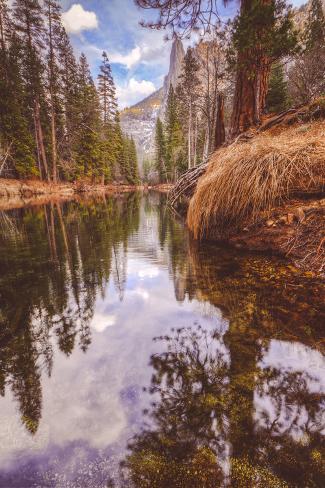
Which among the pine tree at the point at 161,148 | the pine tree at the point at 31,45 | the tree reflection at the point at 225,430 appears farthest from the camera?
the pine tree at the point at 161,148

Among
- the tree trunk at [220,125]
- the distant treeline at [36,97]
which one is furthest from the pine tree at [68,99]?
the tree trunk at [220,125]

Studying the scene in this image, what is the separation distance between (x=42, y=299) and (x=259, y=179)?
323cm

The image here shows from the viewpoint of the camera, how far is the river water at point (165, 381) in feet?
2.97

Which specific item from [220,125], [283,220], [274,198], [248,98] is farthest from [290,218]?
[220,125]

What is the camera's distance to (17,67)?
801 inches

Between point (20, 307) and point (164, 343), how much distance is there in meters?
1.45

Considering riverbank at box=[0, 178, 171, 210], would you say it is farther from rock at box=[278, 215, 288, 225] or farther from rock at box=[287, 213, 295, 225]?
rock at box=[287, 213, 295, 225]

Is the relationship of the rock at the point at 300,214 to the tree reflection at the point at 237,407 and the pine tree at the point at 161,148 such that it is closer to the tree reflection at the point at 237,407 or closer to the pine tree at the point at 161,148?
the tree reflection at the point at 237,407

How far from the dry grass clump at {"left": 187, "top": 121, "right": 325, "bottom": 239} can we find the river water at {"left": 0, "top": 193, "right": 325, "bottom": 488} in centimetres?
124

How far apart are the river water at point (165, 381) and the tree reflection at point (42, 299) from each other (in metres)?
0.01

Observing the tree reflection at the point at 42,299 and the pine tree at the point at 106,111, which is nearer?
the tree reflection at the point at 42,299

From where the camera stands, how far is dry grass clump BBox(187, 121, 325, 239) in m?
3.36

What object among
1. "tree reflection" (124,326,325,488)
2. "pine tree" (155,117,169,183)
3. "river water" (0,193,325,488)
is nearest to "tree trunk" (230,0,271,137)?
"river water" (0,193,325,488)

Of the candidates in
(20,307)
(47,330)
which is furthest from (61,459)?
(20,307)
